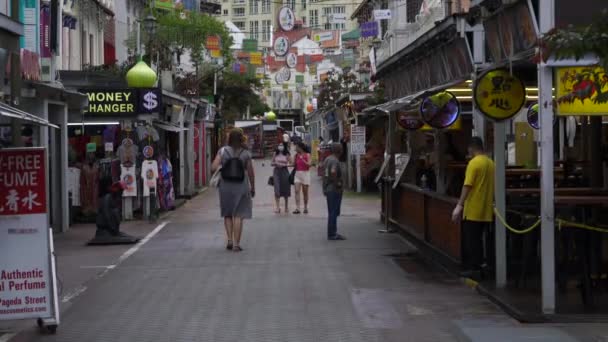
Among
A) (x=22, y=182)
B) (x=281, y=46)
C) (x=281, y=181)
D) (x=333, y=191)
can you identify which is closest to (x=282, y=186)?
(x=281, y=181)

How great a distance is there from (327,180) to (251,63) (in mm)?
37573

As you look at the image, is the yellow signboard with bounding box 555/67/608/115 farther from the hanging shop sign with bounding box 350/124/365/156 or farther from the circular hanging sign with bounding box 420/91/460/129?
the hanging shop sign with bounding box 350/124/365/156

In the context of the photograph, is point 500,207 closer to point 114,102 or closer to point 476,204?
point 476,204

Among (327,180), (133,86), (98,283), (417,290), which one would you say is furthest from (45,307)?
(133,86)

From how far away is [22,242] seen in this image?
8844 millimetres

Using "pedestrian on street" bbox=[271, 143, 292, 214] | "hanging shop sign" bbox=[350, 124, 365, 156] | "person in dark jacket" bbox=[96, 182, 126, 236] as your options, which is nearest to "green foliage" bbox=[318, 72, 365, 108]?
"hanging shop sign" bbox=[350, 124, 365, 156]

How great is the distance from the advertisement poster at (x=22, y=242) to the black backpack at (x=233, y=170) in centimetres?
635

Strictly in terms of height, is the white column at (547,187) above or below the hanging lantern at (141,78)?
below

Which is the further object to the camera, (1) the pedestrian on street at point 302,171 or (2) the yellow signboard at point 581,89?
(1) the pedestrian on street at point 302,171

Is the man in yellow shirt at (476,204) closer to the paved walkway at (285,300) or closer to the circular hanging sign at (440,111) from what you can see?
the paved walkway at (285,300)

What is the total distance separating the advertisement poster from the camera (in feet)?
28.8

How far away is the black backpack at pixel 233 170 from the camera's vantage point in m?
15.1

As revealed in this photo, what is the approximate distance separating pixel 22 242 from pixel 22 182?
553 millimetres

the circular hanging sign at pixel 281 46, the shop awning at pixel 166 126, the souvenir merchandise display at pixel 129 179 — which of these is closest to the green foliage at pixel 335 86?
the circular hanging sign at pixel 281 46
